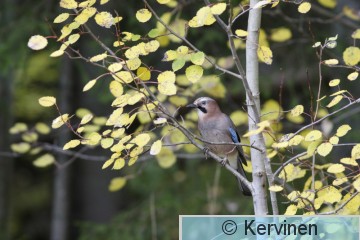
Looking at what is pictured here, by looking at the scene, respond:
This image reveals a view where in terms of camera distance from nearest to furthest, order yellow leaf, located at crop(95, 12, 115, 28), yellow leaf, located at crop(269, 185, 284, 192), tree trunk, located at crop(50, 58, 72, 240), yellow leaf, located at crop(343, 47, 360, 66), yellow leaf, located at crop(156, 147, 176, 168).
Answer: yellow leaf, located at crop(269, 185, 284, 192) < yellow leaf, located at crop(95, 12, 115, 28) < yellow leaf, located at crop(343, 47, 360, 66) < yellow leaf, located at crop(156, 147, 176, 168) < tree trunk, located at crop(50, 58, 72, 240)

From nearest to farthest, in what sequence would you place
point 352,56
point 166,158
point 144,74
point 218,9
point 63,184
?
point 218,9
point 144,74
point 352,56
point 166,158
point 63,184

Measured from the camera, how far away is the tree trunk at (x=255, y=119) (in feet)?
10.3

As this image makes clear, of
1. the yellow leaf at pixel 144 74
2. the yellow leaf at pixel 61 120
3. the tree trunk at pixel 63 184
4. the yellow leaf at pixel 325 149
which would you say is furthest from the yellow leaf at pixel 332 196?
the tree trunk at pixel 63 184

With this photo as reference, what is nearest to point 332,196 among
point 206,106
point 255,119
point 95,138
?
point 255,119

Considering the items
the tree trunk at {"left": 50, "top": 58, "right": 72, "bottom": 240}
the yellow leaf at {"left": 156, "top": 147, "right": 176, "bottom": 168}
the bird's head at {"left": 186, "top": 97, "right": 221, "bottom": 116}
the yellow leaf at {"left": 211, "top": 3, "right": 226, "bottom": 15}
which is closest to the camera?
the yellow leaf at {"left": 211, "top": 3, "right": 226, "bottom": 15}

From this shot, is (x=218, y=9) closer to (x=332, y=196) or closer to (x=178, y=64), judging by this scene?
(x=178, y=64)

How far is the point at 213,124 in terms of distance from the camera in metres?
4.66

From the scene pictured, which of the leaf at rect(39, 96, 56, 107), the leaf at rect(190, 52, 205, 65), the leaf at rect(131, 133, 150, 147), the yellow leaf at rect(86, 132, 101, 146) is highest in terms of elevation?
the leaf at rect(190, 52, 205, 65)

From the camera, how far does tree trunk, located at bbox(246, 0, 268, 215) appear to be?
3143 mm

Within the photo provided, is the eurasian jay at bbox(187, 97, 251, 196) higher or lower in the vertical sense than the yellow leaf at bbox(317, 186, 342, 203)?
higher

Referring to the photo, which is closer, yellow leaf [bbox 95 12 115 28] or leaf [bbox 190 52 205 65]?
leaf [bbox 190 52 205 65]

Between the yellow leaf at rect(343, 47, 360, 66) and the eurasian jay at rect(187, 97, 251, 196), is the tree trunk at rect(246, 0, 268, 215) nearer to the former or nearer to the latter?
the yellow leaf at rect(343, 47, 360, 66)

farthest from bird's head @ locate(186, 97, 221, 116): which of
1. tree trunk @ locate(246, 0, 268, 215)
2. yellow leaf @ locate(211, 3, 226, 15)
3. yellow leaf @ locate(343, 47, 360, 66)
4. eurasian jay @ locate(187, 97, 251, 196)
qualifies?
yellow leaf @ locate(211, 3, 226, 15)

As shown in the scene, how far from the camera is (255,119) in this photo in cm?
309
